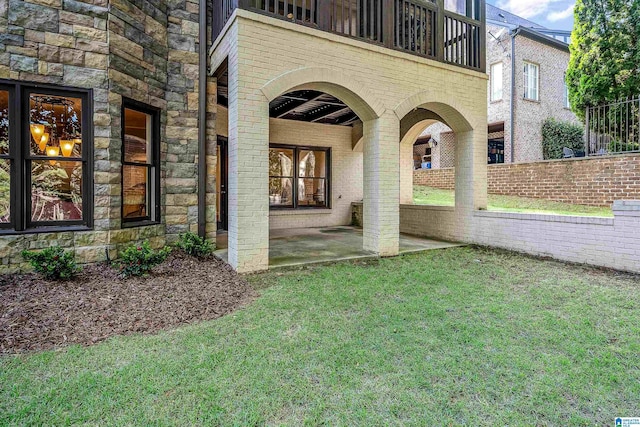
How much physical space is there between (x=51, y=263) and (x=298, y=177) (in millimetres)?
7182

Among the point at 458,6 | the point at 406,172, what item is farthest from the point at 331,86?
the point at 406,172

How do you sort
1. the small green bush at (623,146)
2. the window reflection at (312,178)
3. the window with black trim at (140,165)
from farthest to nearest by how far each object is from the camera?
1. the window reflection at (312,178)
2. the small green bush at (623,146)
3. the window with black trim at (140,165)

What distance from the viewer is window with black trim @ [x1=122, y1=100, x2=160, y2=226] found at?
216 inches

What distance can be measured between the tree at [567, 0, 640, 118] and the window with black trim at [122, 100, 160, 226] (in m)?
10.5

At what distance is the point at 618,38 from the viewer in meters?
9.06

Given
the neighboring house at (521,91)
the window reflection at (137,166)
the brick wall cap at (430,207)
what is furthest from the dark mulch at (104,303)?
the neighboring house at (521,91)

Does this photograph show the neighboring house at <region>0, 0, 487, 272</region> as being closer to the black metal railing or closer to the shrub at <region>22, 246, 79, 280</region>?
the shrub at <region>22, 246, 79, 280</region>

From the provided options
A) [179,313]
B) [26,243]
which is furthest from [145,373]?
[26,243]

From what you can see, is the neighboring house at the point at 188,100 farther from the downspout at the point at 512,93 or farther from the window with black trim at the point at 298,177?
the downspout at the point at 512,93

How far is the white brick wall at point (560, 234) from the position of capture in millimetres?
5180

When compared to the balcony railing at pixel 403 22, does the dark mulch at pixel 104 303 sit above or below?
below

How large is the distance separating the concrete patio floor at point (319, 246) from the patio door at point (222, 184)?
1.01 m

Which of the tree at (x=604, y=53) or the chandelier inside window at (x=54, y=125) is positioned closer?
the chandelier inside window at (x=54, y=125)

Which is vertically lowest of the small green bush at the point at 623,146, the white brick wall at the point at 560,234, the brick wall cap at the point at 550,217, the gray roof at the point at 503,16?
the white brick wall at the point at 560,234
